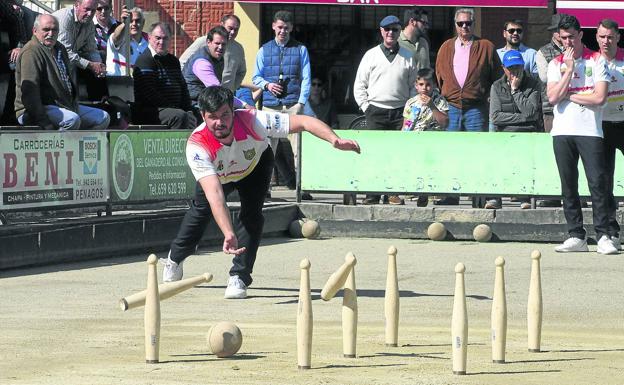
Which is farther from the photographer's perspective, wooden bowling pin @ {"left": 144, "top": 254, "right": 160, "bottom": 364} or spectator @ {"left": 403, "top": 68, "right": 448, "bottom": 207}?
spectator @ {"left": 403, "top": 68, "right": 448, "bottom": 207}

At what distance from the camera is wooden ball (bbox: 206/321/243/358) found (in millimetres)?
8836

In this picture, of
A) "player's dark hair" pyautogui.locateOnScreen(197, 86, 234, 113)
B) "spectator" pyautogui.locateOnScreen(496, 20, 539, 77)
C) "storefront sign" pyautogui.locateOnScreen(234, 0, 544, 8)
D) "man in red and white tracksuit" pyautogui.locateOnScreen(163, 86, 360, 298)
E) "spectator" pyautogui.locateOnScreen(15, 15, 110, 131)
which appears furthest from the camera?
"storefront sign" pyautogui.locateOnScreen(234, 0, 544, 8)

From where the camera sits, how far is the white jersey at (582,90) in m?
14.6

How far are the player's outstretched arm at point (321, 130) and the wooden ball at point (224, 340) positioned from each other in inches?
72.1

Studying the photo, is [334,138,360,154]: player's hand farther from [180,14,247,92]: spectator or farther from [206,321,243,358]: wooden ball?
[180,14,247,92]: spectator

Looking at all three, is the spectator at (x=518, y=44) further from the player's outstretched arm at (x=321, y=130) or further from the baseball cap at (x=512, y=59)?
the player's outstretched arm at (x=321, y=130)

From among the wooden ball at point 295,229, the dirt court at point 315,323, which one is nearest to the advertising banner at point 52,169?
the dirt court at point 315,323

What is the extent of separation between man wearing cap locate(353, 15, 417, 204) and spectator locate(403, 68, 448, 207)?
1.18 feet

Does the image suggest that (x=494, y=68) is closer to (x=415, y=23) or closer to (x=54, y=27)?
(x=415, y=23)

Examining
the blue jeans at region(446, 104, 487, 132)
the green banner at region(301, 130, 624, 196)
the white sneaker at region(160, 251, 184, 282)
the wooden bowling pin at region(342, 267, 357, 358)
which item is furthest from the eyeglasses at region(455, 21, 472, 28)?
the wooden bowling pin at region(342, 267, 357, 358)

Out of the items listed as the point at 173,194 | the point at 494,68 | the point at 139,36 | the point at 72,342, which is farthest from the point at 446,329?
the point at 139,36

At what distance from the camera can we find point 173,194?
51.9ft

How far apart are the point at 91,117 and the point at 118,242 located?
67.0 inches

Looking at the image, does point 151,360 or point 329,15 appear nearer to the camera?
point 151,360
